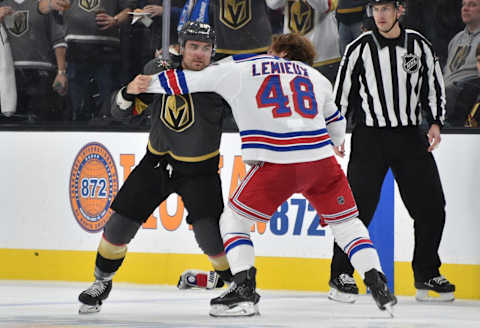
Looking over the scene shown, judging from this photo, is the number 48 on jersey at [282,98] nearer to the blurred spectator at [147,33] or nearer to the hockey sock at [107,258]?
→ the hockey sock at [107,258]

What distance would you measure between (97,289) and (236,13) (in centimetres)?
209

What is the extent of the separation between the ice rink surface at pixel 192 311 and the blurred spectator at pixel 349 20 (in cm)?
143

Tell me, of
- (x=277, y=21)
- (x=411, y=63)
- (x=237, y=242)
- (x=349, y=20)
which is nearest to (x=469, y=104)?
(x=411, y=63)

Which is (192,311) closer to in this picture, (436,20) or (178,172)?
(178,172)

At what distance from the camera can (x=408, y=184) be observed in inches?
199

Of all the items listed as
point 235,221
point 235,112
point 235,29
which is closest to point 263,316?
point 235,221

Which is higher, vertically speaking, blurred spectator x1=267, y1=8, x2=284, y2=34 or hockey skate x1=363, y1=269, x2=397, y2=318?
blurred spectator x1=267, y1=8, x2=284, y2=34

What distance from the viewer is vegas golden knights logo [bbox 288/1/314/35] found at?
565cm

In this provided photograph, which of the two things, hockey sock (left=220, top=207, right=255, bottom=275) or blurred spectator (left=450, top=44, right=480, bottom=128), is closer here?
hockey sock (left=220, top=207, right=255, bottom=275)

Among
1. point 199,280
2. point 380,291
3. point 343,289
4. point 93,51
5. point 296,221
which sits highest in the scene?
point 93,51

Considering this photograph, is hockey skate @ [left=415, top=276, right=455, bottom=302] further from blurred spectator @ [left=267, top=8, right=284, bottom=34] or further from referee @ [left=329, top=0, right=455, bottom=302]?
blurred spectator @ [left=267, top=8, right=284, bottom=34]

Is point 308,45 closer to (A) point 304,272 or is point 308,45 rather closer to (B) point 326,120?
(B) point 326,120

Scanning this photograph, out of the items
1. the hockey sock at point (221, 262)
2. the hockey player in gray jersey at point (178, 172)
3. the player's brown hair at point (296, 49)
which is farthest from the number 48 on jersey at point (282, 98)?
the hockey sock at point (221, 262)

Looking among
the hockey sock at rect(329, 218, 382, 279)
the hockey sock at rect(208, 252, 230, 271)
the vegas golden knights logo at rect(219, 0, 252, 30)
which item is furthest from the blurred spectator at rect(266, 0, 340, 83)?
the hockey sock at rect(329, 218, 382, 279)
